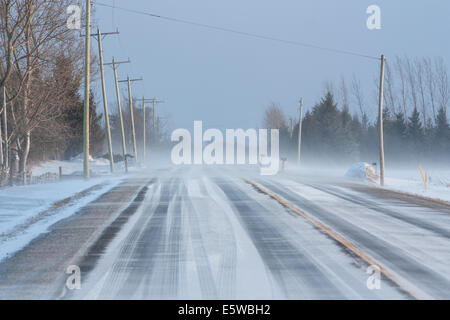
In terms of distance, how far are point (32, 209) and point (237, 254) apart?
699cm

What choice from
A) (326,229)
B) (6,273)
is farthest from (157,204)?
(6,273)

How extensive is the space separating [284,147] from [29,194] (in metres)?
74.7

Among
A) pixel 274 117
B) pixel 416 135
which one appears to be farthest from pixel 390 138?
pixel 274 117

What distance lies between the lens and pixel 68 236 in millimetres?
8852

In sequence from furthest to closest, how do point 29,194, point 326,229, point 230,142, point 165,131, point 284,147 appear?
point 165,131
point 230,142
point 284,147
point 29,194
point 326,229

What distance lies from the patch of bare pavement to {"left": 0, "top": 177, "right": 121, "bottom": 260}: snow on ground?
1.01ft

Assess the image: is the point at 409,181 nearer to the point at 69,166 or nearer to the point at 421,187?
the point at 421,187

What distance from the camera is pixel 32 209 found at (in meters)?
12.1

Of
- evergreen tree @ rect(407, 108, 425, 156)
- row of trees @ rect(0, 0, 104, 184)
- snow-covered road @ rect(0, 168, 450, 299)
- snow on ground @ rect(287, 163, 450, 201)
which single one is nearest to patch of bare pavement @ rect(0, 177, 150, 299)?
snow-covered road @ rect(0, 168, 450, 299)

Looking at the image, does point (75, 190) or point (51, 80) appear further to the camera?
point (51, 80)
